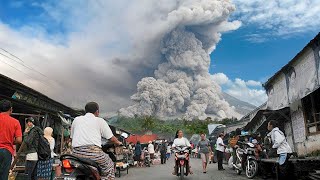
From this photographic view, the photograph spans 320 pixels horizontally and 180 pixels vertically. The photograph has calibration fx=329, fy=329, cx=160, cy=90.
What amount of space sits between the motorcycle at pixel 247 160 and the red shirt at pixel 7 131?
305 inches

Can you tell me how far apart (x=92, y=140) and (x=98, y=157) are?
10.1 inches

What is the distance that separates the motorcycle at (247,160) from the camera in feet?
34.8

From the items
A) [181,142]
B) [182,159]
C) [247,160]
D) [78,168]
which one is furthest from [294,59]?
[78,168]

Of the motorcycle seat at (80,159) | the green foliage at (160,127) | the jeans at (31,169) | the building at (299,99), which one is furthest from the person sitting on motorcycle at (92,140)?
the green foliage at (160,127)

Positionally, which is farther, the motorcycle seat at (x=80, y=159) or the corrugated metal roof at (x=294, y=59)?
the corrugated metal roof at (x=294, y=59)

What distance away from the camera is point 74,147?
14.8 feet

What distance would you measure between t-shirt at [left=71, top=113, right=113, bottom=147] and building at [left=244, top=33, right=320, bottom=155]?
698 cm

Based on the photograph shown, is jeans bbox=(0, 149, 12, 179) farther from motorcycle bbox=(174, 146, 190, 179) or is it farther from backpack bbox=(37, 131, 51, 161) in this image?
motorcycle bbox=(174, 146, 190, 179)

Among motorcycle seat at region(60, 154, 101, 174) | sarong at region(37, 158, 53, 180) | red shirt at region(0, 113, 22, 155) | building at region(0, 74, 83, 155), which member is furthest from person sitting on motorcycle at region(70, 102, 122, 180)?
building at region(0, 74, 83, 155)

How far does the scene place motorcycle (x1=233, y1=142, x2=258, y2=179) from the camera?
10617 mm

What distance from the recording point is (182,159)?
10.1 metres

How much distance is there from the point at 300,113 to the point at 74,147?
11.0 meters

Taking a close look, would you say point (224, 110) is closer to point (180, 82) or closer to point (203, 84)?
A: point (203, 84)

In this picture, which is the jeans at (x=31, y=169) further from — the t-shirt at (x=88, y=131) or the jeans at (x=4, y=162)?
the t-shirt at (x=88, y=131)
